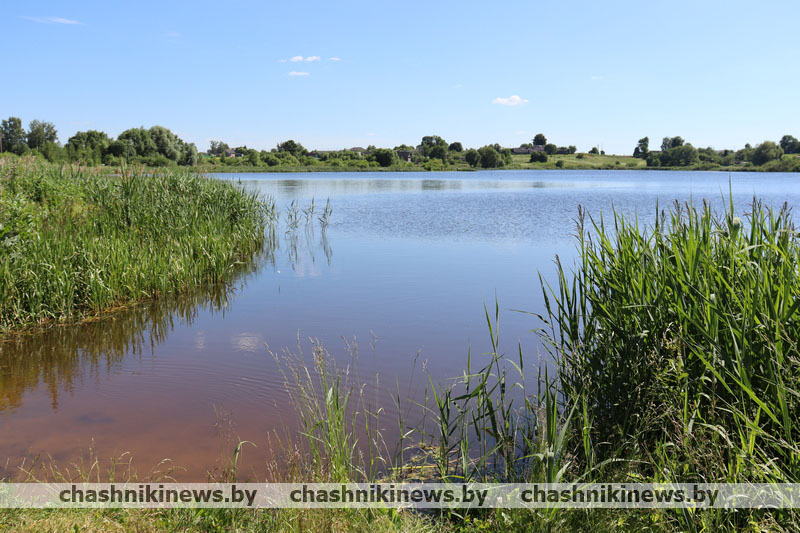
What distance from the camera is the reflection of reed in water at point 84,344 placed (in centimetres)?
603

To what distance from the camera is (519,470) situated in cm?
397

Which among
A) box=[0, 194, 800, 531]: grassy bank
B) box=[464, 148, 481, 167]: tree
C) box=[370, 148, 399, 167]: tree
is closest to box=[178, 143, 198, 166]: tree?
box=[0, 194, 800, 531]: grassy bank

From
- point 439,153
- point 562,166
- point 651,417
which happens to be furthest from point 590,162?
point 651,417

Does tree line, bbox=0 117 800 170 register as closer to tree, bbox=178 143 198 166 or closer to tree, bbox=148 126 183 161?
tree, bbox=148 126 183 161

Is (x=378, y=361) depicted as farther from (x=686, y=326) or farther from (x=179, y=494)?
(x=686, y=326)

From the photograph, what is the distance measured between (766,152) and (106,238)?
350 ft

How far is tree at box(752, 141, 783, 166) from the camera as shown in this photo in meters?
89.8

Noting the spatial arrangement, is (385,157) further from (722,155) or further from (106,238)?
(106,238)

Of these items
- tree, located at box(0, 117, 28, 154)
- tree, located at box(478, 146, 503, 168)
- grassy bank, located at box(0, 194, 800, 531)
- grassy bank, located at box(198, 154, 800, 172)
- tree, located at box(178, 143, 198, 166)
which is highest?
tree, located at box(0, 117, 28, 154)

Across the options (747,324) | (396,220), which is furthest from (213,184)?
(747,324)

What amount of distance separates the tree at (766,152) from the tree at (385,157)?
205 ft

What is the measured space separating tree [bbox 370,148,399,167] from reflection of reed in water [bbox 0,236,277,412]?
306ft

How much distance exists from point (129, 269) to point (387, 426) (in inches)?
243

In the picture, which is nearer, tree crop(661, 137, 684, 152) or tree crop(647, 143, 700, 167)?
tree crop(647, 143, 700, 167)
